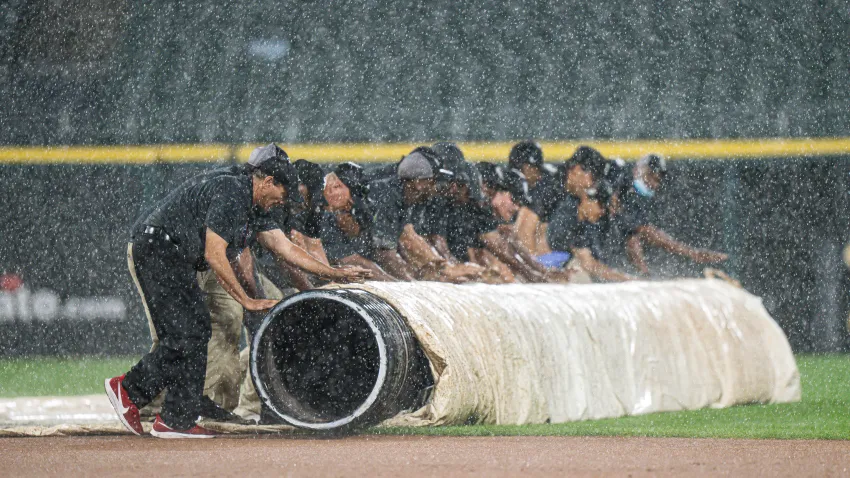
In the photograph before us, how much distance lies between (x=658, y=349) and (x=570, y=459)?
2.98 metres

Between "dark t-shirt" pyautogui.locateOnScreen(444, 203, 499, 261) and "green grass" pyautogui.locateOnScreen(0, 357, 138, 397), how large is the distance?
117 inches

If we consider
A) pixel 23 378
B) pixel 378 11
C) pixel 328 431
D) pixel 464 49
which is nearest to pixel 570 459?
pixel 328 431

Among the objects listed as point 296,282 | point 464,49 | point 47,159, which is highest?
point 464,49

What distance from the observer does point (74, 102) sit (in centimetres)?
1702

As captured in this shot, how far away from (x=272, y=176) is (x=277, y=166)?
0.07m

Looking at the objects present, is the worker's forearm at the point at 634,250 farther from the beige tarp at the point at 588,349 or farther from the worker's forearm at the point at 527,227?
the beige tarp at the point at 588,349

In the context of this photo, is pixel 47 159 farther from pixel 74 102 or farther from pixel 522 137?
pixel 522 137

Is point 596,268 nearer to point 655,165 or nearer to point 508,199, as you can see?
point 508,199

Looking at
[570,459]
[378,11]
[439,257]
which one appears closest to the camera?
[570,459]

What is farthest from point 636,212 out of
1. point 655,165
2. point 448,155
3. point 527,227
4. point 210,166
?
point 210,166

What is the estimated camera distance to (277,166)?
22.8 ft

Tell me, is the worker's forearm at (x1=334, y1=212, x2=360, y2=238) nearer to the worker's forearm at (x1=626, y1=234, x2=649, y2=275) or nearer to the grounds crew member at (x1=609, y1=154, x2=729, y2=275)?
the grounds crew member at (x1=609, y1=154, x2=729, y2=275)

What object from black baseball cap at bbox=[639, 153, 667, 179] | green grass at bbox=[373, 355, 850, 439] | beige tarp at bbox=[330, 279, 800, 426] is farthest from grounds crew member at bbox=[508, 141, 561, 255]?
green grass at bbox=[373, 355, 850, 439]

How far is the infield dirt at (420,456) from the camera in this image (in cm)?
550
